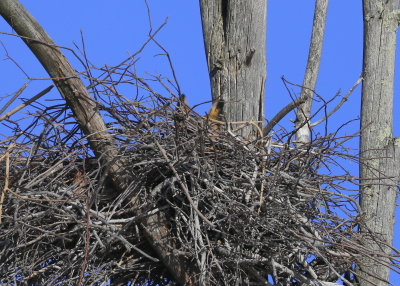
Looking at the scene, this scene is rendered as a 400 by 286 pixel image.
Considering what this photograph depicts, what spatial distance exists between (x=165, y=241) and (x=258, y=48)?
1.37 metres

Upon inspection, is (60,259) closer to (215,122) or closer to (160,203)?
(160,203)

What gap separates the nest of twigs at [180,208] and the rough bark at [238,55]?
0.55 m

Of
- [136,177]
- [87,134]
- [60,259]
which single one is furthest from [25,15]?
[60,259]

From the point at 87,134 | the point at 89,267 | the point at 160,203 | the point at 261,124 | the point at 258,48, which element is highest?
the point at 258,48

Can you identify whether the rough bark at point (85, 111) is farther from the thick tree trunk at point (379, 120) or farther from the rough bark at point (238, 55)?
the thick tree trunk at point (379, 120)

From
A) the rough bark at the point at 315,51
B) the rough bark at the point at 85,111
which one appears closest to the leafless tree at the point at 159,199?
the rough bark at the point at 85,111

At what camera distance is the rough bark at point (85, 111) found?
13.6ft

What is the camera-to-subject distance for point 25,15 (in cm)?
416

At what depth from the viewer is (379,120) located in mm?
5289

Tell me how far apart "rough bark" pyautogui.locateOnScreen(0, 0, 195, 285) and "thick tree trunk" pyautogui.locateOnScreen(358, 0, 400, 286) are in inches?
54.5

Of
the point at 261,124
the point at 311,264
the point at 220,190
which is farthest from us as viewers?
the point at 261,124

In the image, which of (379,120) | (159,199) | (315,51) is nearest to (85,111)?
(159,199)

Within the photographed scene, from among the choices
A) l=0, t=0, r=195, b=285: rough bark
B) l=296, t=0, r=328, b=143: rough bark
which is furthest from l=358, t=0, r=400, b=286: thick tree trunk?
l=0, t=0, r=195, b=285: rough bark

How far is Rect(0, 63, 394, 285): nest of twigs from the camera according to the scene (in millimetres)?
4039
